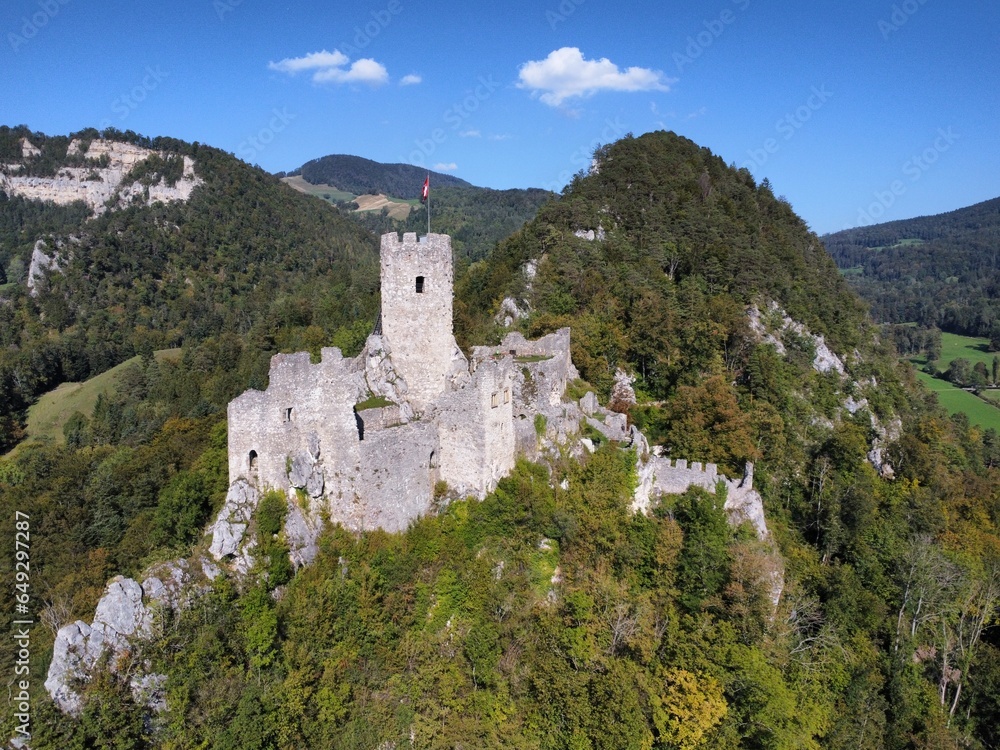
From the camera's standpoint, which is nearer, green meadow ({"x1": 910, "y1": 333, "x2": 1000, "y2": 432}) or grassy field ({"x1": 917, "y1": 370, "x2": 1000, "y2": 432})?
grassy field ({"x1": 917, "y1": 370, "x2": 1000, "y2": 432})

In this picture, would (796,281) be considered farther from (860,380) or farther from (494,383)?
(494,383)

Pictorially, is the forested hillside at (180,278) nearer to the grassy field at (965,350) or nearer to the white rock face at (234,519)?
the white rock face at (234,519)

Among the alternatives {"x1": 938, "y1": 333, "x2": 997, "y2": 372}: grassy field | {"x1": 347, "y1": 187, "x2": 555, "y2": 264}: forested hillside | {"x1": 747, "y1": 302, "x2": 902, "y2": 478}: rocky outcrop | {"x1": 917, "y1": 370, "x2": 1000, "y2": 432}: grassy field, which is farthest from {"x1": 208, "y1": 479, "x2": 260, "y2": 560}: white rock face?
{"x1": 938, "y1": 333, "x2": 997, "y2": 372}: grassy field

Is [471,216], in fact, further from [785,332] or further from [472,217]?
[785,332]

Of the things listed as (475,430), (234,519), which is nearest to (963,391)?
(475,430)

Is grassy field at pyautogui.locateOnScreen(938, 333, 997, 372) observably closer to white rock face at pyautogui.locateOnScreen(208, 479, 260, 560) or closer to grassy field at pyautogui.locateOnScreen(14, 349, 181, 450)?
white rock face at pyautogui.locateOnScreen(208, 479, 260, 560)

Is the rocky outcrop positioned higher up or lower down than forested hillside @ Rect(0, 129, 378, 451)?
lower down

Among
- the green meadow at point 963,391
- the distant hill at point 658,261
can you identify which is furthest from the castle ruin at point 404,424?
the green meadow at point 963,391
